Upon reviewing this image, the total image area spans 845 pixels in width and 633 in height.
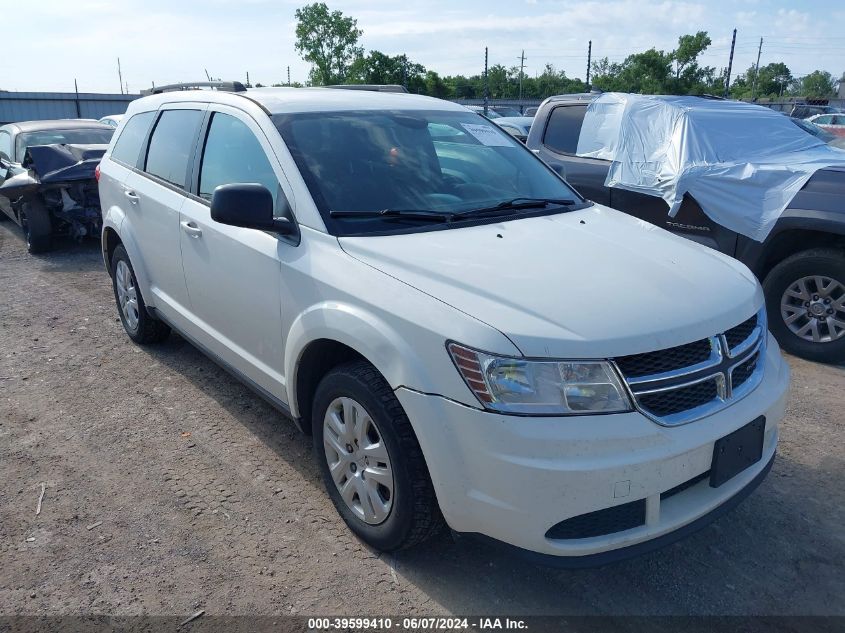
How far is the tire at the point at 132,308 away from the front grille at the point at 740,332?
3816 millimetres

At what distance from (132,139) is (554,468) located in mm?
4174

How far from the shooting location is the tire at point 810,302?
4809 millimetres

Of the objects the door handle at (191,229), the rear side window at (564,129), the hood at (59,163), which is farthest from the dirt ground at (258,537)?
the hood at (59,163)

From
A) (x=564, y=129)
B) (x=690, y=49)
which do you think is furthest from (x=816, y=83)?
(x=564, y=129)

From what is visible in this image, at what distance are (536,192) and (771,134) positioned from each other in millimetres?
3706

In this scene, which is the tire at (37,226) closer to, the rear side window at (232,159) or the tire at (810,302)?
the rear side window at (232,159)

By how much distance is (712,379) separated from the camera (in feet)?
8.00

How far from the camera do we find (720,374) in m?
2.45

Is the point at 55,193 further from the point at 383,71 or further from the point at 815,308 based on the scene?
the point at 383,71

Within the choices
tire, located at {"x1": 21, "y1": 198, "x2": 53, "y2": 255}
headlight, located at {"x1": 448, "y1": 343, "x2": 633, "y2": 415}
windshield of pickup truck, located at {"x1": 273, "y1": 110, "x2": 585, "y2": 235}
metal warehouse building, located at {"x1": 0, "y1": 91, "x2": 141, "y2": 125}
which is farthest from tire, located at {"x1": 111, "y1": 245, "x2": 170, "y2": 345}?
metal warehouse building, located at {"x1": 0, "y1": 91, "x2": 141, "y2": 125}

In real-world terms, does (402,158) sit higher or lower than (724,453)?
higher

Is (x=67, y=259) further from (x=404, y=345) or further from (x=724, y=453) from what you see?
(x=724, y=453)

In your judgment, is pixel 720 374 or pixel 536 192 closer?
pixel 720 374

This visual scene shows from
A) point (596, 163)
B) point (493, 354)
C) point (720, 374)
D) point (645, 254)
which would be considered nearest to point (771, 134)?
point (596, 163)
